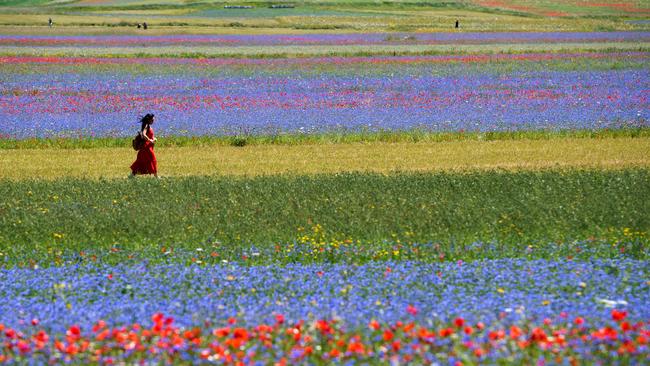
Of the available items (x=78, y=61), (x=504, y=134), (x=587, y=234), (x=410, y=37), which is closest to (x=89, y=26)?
(x=410, y=37)

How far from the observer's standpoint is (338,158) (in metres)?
24.0

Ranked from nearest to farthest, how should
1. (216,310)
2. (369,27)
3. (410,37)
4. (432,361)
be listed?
(432,361) < (216,310) < (410,37) < (369,27)

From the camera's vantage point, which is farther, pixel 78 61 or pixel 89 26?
pixel 89 26

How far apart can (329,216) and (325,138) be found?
Answer: 40.3 ft

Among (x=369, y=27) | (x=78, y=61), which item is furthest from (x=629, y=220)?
(x=369, y=27)

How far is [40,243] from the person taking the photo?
45.1 feet

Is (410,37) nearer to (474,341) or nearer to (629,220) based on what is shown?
(629,220)

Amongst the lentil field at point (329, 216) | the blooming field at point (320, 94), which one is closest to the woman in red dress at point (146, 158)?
the lentil field at point (329, 216)

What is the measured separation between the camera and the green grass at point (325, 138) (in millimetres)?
27062

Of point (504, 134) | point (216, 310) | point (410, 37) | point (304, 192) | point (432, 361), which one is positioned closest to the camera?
point (432, 361)

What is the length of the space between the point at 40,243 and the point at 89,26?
68.4m

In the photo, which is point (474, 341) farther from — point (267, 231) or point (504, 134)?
point (504, 134)

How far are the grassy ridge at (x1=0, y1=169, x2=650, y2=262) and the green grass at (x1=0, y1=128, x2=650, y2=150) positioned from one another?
753 cm

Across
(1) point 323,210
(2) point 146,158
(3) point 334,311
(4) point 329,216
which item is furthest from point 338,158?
(3) point 334,311
